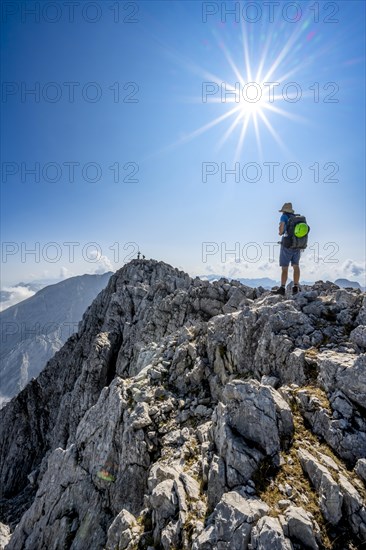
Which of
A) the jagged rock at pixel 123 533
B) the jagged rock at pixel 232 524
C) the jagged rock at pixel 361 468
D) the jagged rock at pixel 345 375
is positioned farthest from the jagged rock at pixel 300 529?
the jagged rock at pixel 123 533

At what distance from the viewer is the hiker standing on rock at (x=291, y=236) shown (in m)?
18.2

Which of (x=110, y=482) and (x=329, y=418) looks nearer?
(x=329, y=418)

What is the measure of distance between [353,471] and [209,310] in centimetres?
2818

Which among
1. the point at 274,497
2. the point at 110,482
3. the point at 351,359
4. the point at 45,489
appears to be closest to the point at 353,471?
the point at 274,497

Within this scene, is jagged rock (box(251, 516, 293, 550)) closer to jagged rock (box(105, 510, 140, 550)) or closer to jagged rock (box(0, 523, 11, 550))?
jagged rock (box(105, 510, 140, 550))

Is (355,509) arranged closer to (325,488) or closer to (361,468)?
(325,488)

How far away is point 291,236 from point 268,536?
50.8 feet

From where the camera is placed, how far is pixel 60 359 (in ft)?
213

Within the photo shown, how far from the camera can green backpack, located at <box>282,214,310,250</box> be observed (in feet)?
59.6

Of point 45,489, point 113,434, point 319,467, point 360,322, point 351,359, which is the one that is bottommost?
point 45,489

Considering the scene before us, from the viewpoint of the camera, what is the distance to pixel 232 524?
7.52 meters

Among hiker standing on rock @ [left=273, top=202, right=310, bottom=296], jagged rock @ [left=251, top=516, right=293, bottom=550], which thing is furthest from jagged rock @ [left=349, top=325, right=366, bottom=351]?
jagged rock @ [left=251, top=516, right=293, bottom=550]

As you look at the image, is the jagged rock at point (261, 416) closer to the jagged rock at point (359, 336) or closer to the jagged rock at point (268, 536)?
the jagged rock at point (268, 536)

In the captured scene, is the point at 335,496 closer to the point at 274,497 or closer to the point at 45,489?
the point at 274,497
